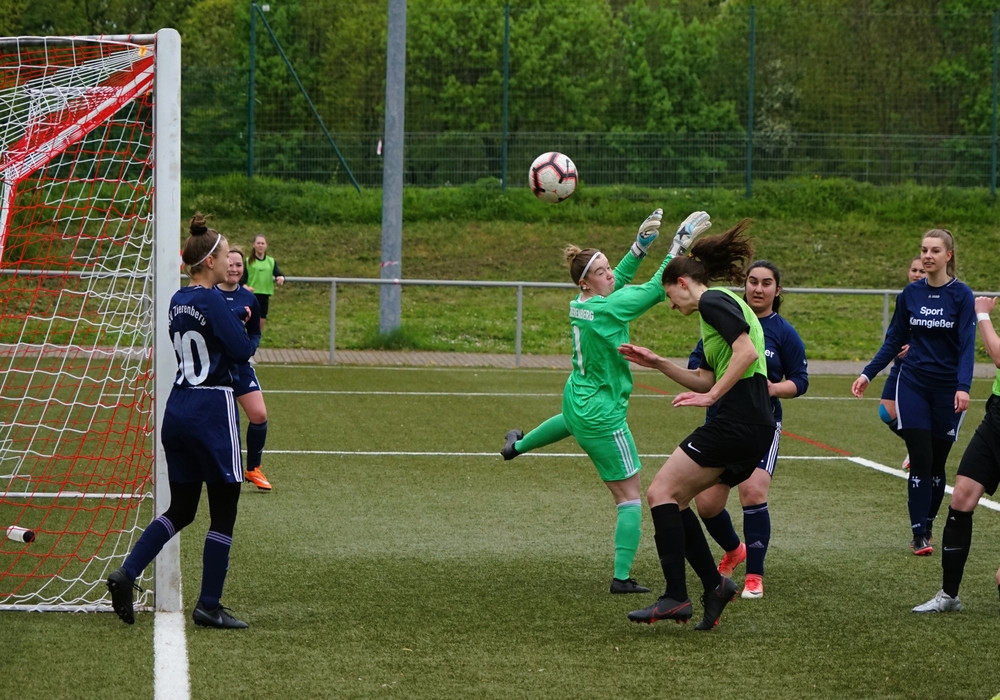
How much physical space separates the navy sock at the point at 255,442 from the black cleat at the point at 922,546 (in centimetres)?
443

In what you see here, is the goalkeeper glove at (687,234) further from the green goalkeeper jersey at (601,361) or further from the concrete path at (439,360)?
the concrete path at (439,360)

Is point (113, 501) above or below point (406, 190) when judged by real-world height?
below

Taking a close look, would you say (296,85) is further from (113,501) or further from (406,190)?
(113,501)

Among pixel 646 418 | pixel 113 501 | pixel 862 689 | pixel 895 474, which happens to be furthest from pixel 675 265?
pixel 646 418

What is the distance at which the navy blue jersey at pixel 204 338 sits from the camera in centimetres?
503

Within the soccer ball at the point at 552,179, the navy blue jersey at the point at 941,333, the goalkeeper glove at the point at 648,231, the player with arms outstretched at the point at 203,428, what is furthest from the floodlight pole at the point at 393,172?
the player with arms outstretched at the point at 203,428

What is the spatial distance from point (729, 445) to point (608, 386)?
100 centimetres

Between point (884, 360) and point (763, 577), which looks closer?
point (763, 577)

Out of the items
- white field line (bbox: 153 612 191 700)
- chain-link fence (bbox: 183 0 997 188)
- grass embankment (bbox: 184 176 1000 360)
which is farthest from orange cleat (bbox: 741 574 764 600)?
chain-link fence (bbox: 183 0 997 188)

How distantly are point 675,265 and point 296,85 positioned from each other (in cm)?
2149

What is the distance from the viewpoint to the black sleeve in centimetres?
511

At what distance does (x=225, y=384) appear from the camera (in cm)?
517

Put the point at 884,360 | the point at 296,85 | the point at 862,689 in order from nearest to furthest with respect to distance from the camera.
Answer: the point at 862,689
the point at 884,360
the point at 296,85

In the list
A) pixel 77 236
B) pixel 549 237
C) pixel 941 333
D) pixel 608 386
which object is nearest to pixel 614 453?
pixel 608 386
